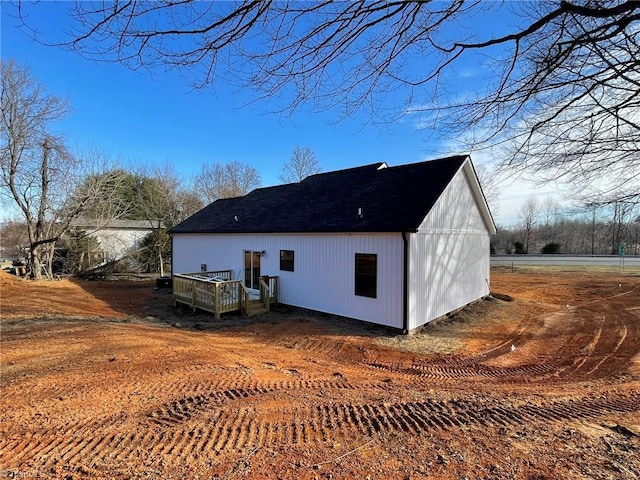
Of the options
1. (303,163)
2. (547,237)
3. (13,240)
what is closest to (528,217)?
(547,237)

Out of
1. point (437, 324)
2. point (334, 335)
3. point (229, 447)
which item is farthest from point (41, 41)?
point (437, 324)

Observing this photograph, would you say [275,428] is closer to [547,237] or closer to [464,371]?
[464,371]

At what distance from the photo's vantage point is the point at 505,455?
2.86 metres

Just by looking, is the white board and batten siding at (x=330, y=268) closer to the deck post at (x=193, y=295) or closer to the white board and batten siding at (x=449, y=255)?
the white board and batten siding at (x=449, y=255)

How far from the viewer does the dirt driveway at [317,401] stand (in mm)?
2787

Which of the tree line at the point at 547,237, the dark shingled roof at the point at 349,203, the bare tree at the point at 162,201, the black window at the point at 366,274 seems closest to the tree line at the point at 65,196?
the bare tree at the point at 162,201

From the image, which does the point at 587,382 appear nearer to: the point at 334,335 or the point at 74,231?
the point at 334,335

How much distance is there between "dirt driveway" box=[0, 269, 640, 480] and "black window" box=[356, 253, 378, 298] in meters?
1.11

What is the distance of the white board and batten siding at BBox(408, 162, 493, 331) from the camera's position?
9.33 m

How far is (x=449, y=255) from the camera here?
1109 cm

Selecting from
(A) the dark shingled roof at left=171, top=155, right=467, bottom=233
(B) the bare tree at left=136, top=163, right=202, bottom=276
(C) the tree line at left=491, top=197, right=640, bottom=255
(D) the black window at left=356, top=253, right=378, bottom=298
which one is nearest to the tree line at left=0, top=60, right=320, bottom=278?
(B) the bare tree at left=136, top=163, right=202, bottom=276

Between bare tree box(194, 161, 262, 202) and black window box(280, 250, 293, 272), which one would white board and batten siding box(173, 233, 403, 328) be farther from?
bare tree box(194, 161, 262, 202)

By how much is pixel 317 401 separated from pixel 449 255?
27.4 feet

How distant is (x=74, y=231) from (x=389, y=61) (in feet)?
81.7
